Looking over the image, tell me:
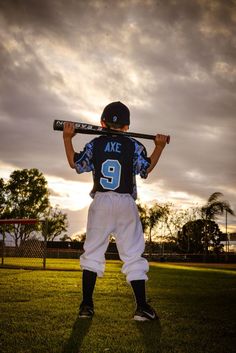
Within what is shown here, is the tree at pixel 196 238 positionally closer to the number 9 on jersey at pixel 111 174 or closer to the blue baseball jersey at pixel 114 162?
the blue baseball jersey at pixel 114 162

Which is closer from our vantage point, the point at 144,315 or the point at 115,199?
the point at 144,315

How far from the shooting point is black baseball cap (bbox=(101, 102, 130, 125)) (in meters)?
4.40

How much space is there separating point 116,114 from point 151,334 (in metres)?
2.47

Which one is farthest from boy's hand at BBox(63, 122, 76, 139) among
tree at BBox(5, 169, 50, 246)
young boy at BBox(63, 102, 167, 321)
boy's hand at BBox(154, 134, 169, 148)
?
tree at BBox(5, 169, 50, 246)

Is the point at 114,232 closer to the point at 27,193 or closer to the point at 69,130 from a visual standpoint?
the point at 69,130

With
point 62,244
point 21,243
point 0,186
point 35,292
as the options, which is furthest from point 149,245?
point 35,292

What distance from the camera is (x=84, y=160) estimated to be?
14.1 ft

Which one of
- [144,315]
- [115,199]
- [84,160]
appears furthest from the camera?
[84,160]

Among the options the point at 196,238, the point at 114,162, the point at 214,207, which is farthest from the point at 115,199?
the point at 196,238

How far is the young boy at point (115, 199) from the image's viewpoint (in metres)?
3.88

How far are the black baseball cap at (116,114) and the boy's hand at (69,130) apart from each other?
0.37m

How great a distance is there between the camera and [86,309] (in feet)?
12.0

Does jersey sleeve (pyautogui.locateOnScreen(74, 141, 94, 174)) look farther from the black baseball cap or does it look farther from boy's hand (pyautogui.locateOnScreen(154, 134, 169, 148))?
boy's hand (pyautogui.locateOnScreen(154, 134, 169, 148))

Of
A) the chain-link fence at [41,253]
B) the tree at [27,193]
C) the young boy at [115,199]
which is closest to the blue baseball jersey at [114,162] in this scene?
the young boy at [115,199]
